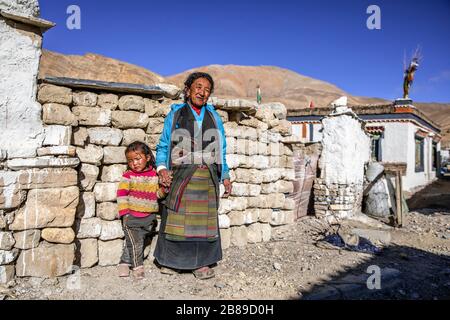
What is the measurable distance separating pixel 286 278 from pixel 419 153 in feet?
49.2

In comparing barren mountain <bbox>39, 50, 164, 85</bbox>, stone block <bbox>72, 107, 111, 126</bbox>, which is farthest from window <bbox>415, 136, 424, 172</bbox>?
stone block <bbox>72, 107, 111, 126</bbox>

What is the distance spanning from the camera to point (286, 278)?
10.7 feet

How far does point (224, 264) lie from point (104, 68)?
23.0 metres

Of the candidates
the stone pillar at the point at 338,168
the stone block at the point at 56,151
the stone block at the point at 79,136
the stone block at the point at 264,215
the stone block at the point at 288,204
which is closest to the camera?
the stone block at the point at 56,151

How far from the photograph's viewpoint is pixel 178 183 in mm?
3068

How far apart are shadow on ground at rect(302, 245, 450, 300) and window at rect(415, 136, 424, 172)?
1233 centimetres

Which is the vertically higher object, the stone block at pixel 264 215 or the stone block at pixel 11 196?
the stone block at pixel 11 196

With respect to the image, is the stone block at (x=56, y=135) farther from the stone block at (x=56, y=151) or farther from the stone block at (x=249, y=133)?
the stone block at (x=249, y=133)

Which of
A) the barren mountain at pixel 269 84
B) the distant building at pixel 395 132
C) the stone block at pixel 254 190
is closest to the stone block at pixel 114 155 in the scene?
the stone block at pixel 254 190

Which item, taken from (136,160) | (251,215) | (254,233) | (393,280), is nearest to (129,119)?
(136,160)

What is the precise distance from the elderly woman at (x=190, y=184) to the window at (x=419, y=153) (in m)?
14.5

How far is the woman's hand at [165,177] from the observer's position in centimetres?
296

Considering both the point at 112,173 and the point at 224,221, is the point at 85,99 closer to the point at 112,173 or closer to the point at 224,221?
the point at 112,173
